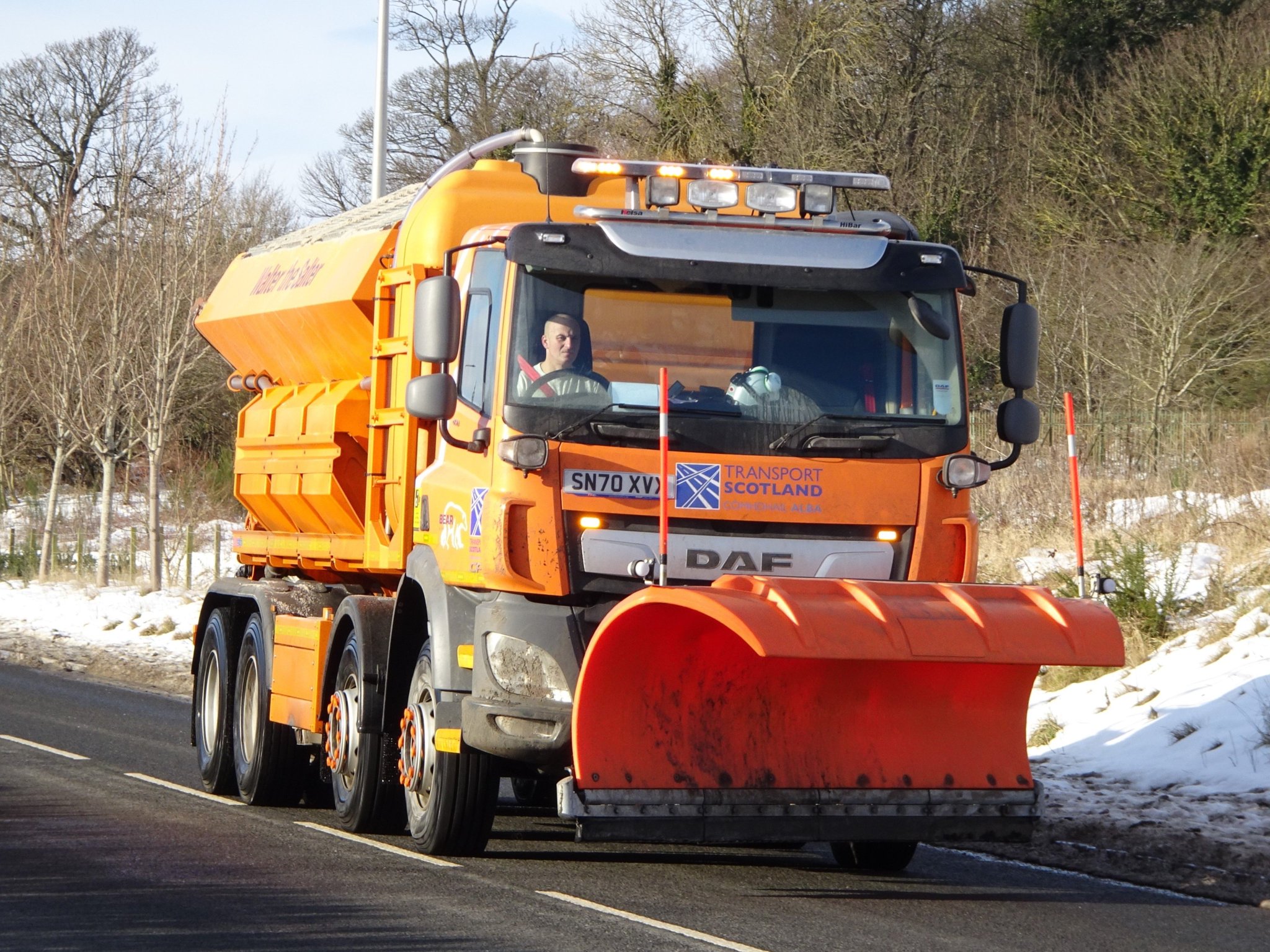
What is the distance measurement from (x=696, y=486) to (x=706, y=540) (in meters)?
0.23

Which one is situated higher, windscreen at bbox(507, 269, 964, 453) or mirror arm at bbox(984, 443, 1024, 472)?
windscreen at bbox(507, 269, 964, 453)

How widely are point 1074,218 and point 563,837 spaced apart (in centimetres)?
2513

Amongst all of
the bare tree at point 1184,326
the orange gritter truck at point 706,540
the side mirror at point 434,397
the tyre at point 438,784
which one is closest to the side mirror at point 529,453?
the orange gritter truck at point 706,540

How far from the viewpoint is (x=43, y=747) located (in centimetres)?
1182

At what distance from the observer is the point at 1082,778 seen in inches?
396

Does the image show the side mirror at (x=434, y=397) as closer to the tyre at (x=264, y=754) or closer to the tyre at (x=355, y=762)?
the tyre at (x=355, y=762)

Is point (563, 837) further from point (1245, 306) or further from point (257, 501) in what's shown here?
point (1245, 306)

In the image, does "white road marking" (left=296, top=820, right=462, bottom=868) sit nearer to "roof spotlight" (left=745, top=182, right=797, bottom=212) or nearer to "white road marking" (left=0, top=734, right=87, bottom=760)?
"white road marking" (left=0, top=734, right=87, bottom=760)

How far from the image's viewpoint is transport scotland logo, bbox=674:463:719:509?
23.4 feet

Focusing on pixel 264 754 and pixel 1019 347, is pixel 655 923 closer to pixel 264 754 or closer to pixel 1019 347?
pixel 1019 347

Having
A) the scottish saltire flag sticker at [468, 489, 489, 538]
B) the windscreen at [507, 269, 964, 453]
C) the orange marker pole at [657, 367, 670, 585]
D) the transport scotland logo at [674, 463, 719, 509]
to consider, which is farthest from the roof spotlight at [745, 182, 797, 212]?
the scottish saltire flag sticker at [468, 489, 489, 538]

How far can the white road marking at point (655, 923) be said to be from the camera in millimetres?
5918

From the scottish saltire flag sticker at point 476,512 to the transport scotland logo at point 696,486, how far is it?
80cm

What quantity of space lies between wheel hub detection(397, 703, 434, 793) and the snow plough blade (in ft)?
4.52
